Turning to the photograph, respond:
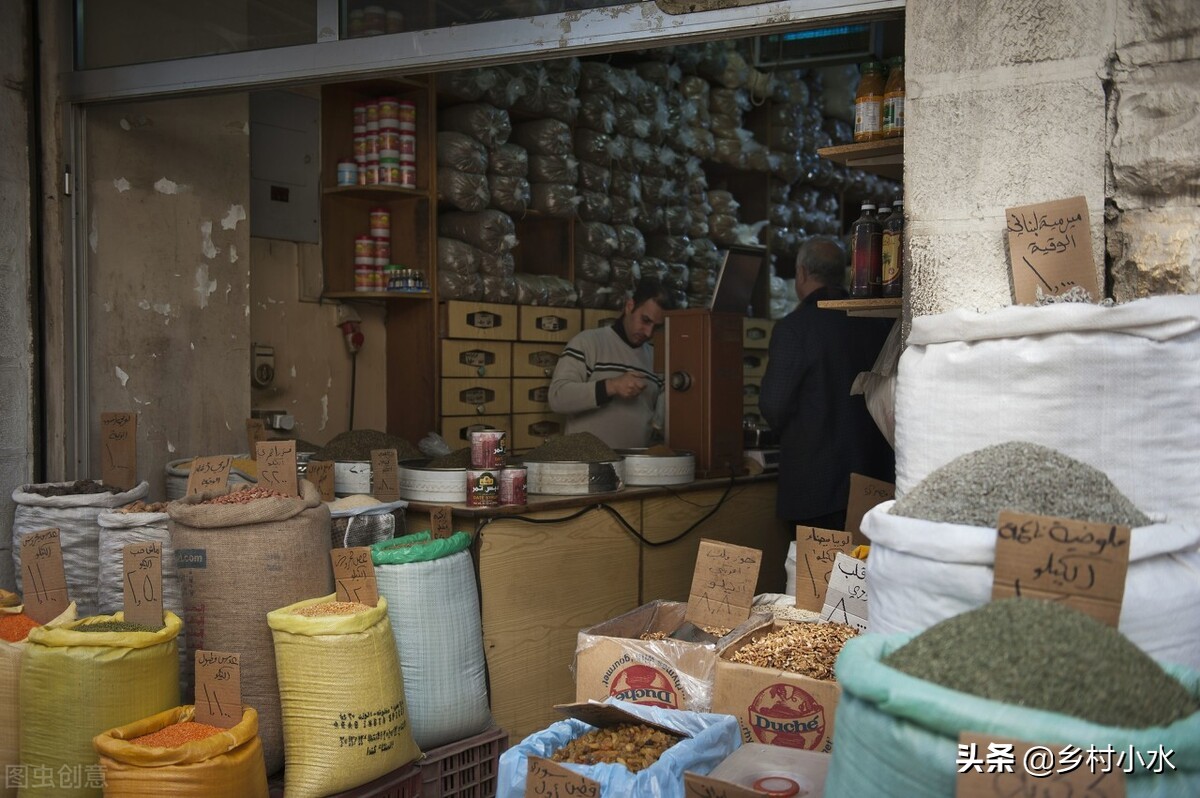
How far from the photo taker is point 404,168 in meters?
4.30

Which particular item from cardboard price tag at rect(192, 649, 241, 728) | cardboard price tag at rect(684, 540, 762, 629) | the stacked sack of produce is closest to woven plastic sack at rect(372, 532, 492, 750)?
cardboard price tag at rect(192, 649, 241, 728)

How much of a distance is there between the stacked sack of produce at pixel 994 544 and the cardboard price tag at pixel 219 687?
4.17 ft

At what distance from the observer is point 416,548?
249cm

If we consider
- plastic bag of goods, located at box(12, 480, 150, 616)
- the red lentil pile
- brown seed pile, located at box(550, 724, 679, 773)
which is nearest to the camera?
brown seed pile, located at box(550, 724, 679, 773)

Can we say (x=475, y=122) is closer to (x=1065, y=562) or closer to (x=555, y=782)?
(x=555, y=782)

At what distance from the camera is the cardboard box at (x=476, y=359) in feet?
14.4

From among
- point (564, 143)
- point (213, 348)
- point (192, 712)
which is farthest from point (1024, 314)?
point (564, 143)

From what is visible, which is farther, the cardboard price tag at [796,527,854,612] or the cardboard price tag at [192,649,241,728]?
the cardboard price tag at [796,527,854,612]

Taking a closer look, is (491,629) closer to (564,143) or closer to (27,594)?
(27,594)

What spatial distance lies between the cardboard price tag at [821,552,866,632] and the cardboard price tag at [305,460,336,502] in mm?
1448

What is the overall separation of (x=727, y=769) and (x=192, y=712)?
1.16 metres

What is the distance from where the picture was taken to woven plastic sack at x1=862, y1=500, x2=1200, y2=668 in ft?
3.87

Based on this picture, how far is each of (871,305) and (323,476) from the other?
5.09 feet

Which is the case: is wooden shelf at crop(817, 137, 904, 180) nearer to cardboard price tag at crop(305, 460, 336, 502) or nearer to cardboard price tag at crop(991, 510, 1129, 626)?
cardboard price tag at crop(991, 510, 1129, 626)
